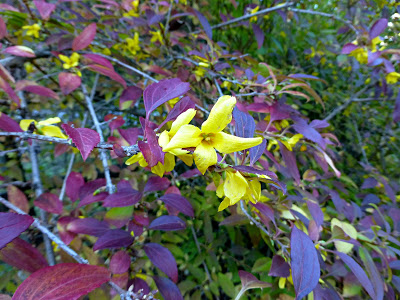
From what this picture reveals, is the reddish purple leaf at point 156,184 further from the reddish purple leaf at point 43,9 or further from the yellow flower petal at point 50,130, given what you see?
the reddish purple leaf at point 43,9

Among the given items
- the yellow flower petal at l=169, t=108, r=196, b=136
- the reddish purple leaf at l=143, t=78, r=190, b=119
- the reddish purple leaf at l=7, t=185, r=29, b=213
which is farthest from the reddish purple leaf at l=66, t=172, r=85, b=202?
the yellow flower petal at l=169, t=108, r=196, b=136

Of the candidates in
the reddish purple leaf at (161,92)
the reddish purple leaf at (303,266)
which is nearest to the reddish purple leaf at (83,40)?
the reddish purple leaf at (161,92)

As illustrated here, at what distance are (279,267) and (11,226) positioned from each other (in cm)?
76

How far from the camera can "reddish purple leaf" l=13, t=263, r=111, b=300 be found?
0.48m

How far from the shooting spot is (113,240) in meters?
0.80

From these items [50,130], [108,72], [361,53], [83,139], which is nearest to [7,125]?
[50,130]

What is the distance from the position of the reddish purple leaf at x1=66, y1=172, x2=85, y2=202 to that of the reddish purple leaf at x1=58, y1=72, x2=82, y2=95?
1.27ft

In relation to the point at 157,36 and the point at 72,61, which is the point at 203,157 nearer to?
the point at 72,61

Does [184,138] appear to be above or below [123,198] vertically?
above

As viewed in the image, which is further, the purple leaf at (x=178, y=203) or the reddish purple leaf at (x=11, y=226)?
the purple leaf at (x=178, y=203)

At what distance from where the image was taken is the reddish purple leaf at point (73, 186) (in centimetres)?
108

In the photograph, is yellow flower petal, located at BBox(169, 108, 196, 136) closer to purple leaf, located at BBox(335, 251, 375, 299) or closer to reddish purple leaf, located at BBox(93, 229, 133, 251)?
reddish purple leaf, located at BBox(93, 229, 133, 251)

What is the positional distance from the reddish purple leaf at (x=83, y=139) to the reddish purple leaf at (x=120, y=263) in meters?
0.47

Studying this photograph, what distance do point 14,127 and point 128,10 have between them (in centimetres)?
117
